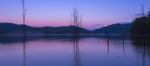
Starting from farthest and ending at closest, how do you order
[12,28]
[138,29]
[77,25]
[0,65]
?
[12,28] → [138,29] → [77,25] → [0,65]

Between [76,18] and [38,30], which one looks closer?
[76,18]

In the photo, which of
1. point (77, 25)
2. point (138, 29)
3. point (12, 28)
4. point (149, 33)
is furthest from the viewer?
point (12, 28)

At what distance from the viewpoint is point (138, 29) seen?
81.4 metres

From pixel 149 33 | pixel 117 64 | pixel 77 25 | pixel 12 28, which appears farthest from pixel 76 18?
pixel 12 28

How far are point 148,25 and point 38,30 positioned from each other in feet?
438

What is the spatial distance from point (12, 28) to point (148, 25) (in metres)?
134

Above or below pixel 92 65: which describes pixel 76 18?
above

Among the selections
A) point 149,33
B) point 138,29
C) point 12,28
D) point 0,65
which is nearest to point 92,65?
point 0,65

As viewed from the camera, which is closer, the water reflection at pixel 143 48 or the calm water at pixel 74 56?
the calm water at pixel 74 56

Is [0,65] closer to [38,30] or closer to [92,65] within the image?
[92,65]

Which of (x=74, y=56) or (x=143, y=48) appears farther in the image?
(x=143, y=48)

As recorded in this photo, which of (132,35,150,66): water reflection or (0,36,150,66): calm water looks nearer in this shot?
(0,36,150,66): calm water

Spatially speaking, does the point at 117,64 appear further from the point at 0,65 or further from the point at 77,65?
the point at 0,65

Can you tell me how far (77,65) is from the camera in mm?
14125
